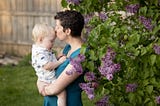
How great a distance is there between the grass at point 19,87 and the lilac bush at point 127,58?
14.9 feet

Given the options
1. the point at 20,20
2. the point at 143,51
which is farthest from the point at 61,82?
the point at 20,20

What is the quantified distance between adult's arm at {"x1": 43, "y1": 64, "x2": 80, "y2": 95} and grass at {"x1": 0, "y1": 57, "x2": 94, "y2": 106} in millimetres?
3875

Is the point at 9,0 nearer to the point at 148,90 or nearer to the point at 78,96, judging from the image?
the point at 78,96

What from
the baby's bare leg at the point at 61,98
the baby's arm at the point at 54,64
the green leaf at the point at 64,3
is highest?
the green leaf at the point at 64,3

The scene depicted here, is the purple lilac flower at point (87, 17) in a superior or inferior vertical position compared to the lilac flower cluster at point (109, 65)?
superior

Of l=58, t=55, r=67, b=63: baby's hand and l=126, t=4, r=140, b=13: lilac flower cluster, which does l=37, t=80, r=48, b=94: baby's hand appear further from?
l=126, t=4, r=140, b=13: lilac flower cluster

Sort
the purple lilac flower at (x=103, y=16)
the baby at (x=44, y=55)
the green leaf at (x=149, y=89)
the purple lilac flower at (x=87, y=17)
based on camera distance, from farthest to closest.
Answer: the baby at (x=44, y=55)
the purple lilac flower at (x=87, y=17)
the purple lilac flower at (x=103, y=16)
the green leaf at (x=149, y=89)


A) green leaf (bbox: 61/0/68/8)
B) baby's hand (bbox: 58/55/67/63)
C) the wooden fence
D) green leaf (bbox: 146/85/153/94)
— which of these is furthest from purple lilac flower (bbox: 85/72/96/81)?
Result: the wooden fence

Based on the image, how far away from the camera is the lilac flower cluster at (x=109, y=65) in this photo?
3061mm

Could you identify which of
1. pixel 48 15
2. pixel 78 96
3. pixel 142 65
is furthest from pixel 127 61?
pixel 48 15

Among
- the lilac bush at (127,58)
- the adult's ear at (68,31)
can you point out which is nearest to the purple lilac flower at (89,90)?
the lilac bush at (127,58)

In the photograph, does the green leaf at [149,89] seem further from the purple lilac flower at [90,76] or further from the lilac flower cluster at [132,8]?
the lilac flower cluster at [132,8]

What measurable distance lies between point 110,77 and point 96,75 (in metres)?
0.36

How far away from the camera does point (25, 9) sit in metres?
13.7
